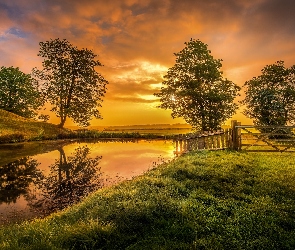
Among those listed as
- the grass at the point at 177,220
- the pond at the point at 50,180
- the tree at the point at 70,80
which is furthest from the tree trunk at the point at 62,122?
the grass at the point at 177,220

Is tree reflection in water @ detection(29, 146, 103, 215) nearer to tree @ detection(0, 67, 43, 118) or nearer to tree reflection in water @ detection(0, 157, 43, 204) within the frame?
tree reflection in water @ detection(0, 157, 43, 204)

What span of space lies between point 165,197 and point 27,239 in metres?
4.25

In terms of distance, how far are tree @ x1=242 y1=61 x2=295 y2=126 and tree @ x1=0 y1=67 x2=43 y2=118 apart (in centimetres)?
4742

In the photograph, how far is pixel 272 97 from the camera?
3747cm

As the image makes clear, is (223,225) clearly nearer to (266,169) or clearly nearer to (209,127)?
(266,169)

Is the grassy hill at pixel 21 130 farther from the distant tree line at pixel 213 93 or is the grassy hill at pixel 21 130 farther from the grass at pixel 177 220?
the grass at pixel 177 220

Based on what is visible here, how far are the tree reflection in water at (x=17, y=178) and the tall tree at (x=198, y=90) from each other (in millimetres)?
23710

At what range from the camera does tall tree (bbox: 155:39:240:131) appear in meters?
38.0

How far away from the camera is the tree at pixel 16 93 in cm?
6134

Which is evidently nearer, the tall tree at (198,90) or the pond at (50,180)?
the pond at (50,180)

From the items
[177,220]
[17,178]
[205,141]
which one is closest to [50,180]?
[17,178]

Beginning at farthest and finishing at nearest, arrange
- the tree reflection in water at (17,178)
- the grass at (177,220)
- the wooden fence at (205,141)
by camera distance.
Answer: the wooden fence at (205,141) → the tree reflection in water at (17,178) → the grass at (177,220)

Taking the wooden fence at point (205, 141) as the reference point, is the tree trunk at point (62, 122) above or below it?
above

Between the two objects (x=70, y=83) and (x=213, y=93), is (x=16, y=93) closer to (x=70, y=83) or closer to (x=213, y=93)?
(x=70, y=83)
